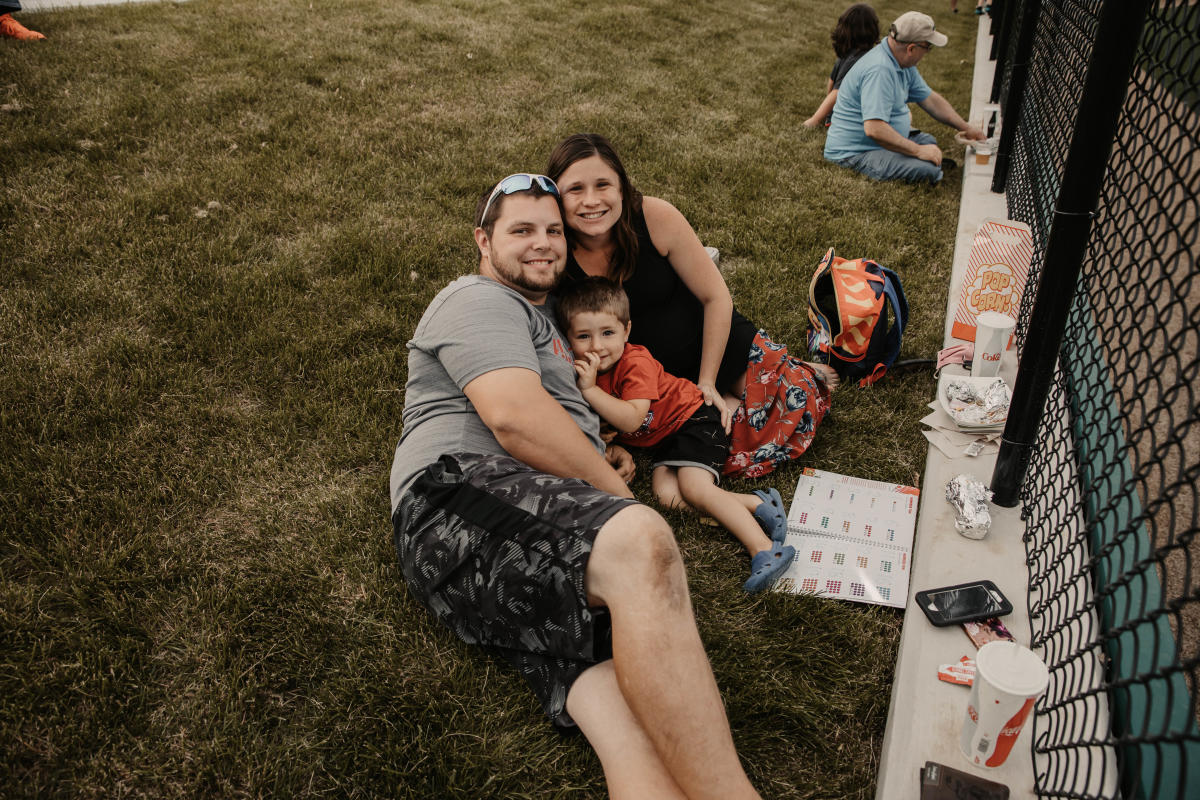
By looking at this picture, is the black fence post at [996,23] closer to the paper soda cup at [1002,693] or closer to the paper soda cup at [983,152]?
the paper soda cup at [983,152]

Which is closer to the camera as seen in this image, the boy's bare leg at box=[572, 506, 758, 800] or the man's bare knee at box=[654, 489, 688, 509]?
the boy's bare leg at box=[572, 506, 758, 800]

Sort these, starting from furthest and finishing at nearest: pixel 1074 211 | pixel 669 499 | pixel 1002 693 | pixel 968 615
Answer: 1. pixel 669 499
2. pixel 968 615
3. pixel 1074 211
4. pixel 1002 693

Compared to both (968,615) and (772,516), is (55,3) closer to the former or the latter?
(772,516)

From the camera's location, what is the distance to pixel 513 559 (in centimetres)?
196

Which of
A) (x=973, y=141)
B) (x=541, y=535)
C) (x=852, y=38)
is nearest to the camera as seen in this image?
(x=541, y=535)

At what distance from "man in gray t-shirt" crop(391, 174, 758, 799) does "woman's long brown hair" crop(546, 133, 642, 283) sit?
18 centimetres

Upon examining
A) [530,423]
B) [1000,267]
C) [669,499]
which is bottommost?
[669,499]

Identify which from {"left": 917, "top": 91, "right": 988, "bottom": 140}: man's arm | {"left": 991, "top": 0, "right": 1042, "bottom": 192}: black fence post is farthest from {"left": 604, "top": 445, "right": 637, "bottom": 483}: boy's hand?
{"left": 917, "top": 91, "right": 988, "bottom": 140}: man's arm

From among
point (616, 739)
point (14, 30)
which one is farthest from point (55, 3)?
point (616, 739)

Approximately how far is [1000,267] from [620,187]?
73.2 inches

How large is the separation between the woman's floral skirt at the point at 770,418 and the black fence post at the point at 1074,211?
75cm

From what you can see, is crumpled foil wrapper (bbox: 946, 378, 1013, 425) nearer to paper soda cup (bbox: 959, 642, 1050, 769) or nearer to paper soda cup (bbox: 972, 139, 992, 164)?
paper soda cup (bbox: 959, 642, 1050, 769)

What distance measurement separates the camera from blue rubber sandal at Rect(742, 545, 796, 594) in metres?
2.48

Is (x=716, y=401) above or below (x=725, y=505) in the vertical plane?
above
